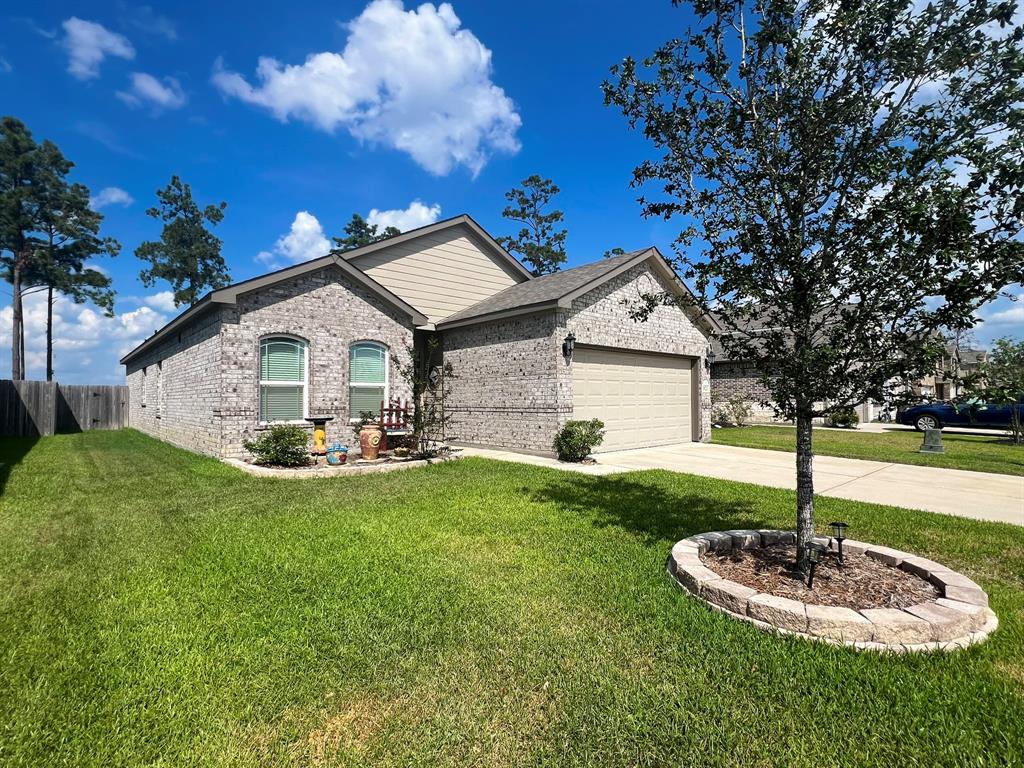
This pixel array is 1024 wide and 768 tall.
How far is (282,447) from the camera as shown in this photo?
364 inches

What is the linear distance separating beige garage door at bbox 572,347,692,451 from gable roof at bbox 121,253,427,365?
459 cm

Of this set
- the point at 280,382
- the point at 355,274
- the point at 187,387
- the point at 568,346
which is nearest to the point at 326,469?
the point at 280,382

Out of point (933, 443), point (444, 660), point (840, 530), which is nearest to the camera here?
point (444, 660)

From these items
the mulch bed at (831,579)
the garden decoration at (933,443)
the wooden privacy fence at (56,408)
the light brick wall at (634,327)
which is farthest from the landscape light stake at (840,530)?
the wooden privacy fence at (56,408)

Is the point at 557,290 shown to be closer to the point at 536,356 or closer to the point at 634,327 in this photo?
the point at 536,356

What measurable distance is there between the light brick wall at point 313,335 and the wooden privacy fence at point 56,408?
46.9 ft

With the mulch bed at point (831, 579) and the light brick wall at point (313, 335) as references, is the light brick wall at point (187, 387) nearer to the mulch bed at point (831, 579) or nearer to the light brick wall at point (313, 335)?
the light brick wall at point (313, 335)

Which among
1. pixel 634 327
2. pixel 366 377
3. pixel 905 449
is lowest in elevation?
pixel 905 449

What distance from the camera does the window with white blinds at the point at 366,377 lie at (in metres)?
11.5

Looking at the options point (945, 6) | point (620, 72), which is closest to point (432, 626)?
point (620, 72)

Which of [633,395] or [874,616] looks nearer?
[874,616]

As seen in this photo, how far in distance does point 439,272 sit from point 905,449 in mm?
14489

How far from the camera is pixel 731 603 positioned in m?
3.33

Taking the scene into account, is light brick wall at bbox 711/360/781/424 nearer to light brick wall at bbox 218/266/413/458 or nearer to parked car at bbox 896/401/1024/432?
parked car at bbox 896/401/1024/432
